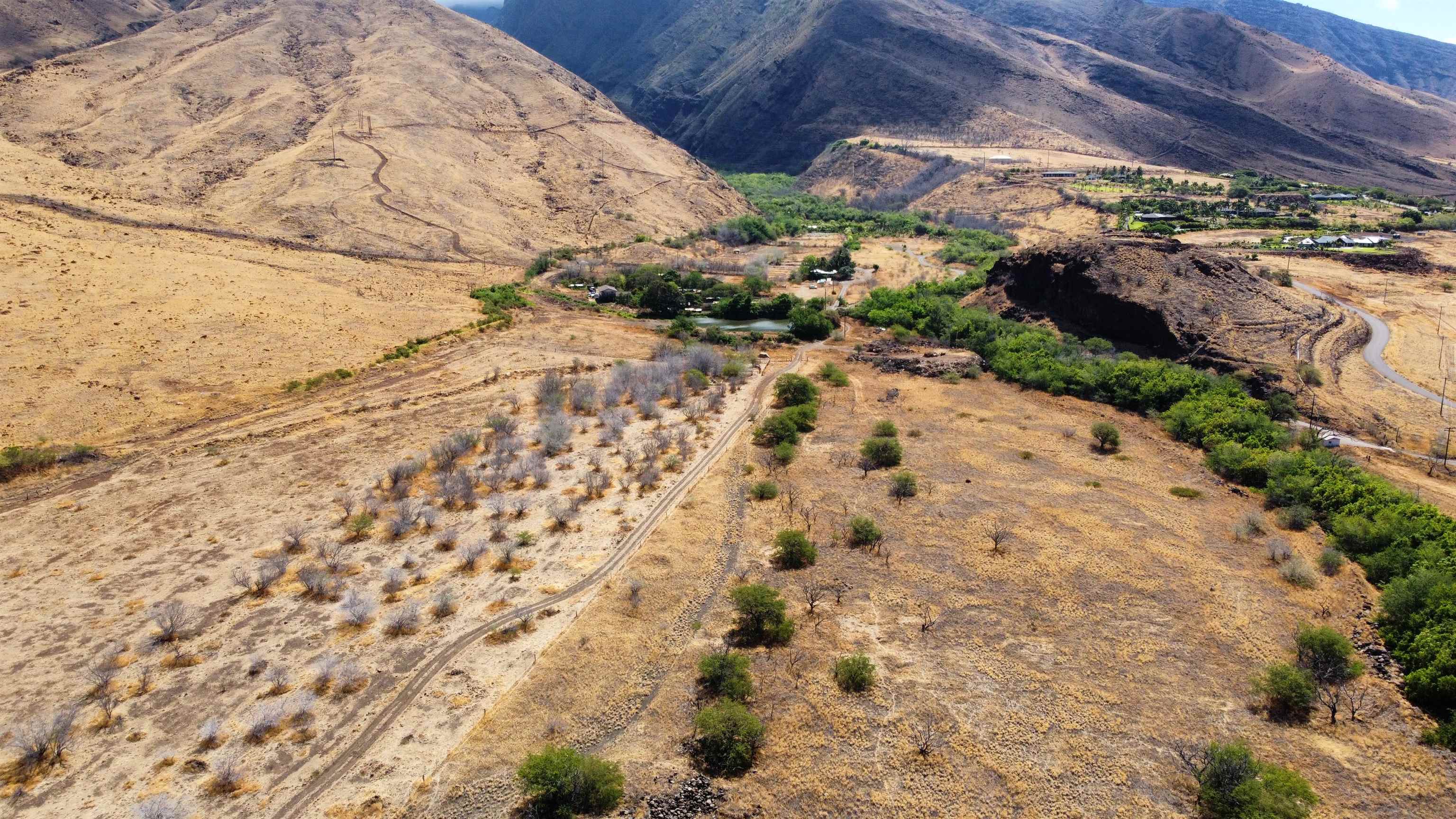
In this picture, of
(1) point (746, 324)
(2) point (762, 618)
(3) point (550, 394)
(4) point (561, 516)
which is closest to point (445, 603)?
(4) point (561, 516)

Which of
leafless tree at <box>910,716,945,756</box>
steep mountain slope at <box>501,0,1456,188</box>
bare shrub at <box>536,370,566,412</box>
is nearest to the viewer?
leafless tree at <box>910,716,945,756</box>

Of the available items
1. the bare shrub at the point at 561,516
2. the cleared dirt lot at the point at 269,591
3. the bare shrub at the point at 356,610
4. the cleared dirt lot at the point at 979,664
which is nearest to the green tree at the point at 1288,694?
the cleared dirt lot at the point at 979,664

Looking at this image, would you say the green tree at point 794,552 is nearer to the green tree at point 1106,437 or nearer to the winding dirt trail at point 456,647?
the winding dirt trail at point 456,647

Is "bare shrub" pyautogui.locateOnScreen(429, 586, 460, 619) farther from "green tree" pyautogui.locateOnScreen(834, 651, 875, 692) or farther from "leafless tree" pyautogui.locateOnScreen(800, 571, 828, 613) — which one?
"green tree" pyautogui.locateOnScreen(834, 651, 875, 692)

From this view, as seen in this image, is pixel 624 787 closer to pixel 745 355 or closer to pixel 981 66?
pixel 745 355

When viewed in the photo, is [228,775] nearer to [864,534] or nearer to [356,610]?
[356,610]

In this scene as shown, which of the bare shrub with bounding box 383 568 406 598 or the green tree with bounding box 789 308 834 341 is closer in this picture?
the bare shrub with bounding box 383 568 406 598

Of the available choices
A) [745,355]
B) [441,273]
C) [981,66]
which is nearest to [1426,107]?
[981,66]

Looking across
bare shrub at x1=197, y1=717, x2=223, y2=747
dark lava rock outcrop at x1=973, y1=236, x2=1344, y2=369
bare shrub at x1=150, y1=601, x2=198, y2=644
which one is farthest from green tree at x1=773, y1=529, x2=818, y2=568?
dark lava rock outcrop at x1=973, y1=236, x2=1344, y2=369
